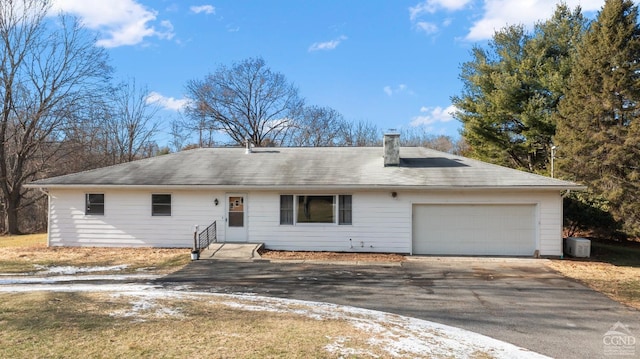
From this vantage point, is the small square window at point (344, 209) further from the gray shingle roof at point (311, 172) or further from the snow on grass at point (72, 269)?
the snow on grass at point (72, 269)

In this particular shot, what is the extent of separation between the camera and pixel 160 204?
45.5 feet

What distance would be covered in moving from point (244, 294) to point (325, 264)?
3.99 m

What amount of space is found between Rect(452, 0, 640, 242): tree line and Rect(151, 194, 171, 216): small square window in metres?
16.3

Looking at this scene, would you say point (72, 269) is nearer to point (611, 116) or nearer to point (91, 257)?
point (91, 257)

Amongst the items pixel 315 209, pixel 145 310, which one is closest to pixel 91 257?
pixel 315 209

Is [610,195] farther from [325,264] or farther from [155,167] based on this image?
[155,167]

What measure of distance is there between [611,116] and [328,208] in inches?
587

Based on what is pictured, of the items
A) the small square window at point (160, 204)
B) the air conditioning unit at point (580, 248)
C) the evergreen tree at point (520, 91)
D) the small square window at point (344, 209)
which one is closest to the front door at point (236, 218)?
the small square window at point (160, 204)

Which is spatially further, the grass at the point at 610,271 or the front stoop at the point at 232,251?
the front stoop at the point at 232,251

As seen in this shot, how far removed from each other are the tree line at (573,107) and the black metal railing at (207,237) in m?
14.6

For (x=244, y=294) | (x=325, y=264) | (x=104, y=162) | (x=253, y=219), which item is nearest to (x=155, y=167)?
(x=253, y=219)

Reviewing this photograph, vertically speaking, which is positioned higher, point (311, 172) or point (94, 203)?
point (311, 172)

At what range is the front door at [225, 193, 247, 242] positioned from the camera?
13.6 m

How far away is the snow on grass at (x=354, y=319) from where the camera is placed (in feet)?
15.7
